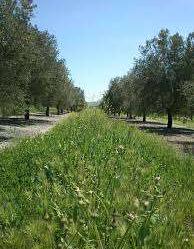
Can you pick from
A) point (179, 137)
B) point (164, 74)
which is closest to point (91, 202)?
point (179, 137)

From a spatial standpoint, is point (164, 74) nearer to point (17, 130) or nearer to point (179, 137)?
point (179, 137)

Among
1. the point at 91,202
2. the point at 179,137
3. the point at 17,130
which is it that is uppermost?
the point at 91,202

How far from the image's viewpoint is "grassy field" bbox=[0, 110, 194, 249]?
13.1ft

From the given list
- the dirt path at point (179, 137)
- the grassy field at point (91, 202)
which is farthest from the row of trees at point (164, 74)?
the grassy field at point (91, 202)

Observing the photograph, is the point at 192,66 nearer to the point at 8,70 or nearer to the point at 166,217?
the point at 8,70

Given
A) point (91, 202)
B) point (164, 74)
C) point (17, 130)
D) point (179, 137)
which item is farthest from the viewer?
point (164, 74)

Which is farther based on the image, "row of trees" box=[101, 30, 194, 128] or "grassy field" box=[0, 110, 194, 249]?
"row of trees" box=[101, 30, 194, 128]

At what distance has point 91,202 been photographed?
4.67 metres

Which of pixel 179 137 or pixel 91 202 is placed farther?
pixel 179 137

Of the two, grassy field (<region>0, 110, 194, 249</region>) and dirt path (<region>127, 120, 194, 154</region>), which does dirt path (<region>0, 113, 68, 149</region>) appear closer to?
grassy field (<region>0, 110, 194, 249</region>)

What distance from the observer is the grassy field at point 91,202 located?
400 centimetres

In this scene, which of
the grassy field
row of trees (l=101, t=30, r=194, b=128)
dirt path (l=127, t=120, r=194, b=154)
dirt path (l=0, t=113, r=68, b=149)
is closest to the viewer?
the grassy field

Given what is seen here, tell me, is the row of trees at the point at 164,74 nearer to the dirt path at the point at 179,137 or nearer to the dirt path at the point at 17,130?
the dirt path at the point at 179,137

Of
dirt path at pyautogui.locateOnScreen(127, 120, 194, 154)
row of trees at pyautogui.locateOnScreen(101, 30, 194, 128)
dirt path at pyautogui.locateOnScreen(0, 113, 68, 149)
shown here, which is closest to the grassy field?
dirt path at pyautogui.locateOnScreen(0, 113, 68, 149)
